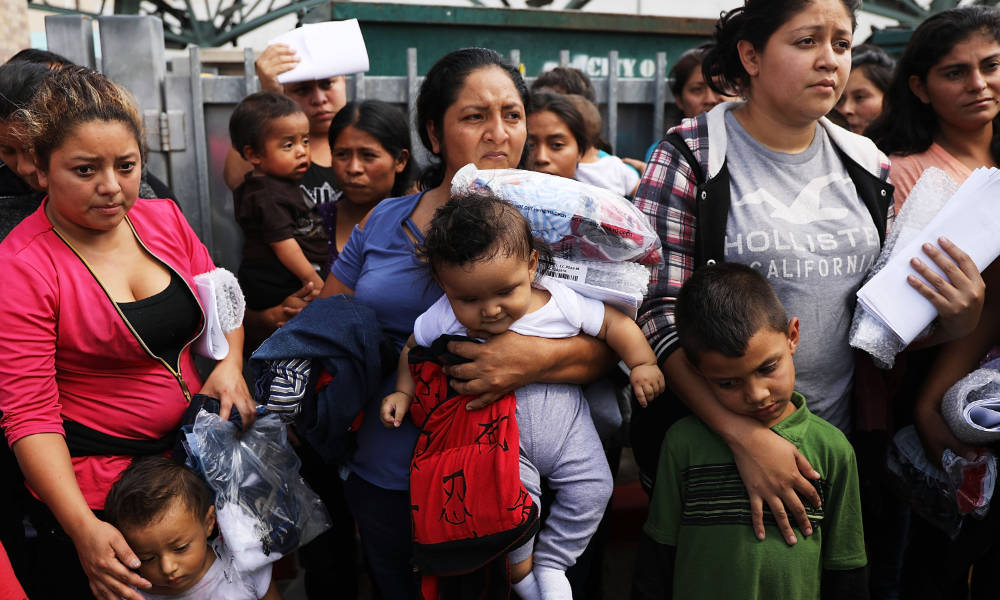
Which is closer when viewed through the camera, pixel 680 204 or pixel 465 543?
pixel 465 543

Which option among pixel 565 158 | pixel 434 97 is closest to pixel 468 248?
pixel 434 97

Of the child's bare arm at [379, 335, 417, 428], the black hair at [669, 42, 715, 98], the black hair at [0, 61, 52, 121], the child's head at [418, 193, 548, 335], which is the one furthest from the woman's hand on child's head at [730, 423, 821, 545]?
the black hair at [669, 42, 715, 98]

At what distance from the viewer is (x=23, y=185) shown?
2400 mm

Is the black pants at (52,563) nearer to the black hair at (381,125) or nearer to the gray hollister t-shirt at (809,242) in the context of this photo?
the black hair at (381,125)

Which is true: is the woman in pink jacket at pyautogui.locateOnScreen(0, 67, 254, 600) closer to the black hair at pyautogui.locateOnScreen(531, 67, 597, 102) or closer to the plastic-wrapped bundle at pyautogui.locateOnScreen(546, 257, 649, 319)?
the plastic-wrapped bundle at pyautogui.locateOnScreen(546, 257, 649, 319)

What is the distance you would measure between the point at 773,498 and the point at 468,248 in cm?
106

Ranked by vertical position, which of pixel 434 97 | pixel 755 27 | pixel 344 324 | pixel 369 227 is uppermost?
pixel 755 27

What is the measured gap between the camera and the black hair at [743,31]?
2156 millimetres

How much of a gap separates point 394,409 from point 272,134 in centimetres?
186

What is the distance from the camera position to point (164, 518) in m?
2.04

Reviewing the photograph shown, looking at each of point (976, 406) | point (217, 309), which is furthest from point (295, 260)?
point (976, 406)

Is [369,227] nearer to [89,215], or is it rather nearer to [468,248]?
[468,248]

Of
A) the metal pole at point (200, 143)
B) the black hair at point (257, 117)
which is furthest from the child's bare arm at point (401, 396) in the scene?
the metal pole at point (200, 143)

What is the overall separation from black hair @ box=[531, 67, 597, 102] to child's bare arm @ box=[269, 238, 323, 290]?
1623 mm
